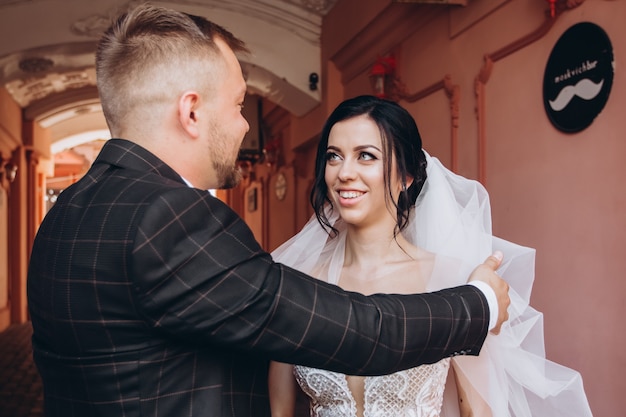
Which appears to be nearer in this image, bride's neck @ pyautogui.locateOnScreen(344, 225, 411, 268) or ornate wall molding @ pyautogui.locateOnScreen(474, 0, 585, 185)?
bride's neck @ pyautogui.locateOnScreen(344, 225, 411, 268)

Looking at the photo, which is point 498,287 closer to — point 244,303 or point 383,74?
point 244,303

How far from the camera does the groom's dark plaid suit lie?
1.13 m

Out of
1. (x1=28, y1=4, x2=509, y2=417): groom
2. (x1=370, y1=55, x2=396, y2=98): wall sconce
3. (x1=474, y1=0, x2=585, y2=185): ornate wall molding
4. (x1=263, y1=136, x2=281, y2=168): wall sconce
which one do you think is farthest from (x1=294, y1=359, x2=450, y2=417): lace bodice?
(x1=263, y1=136, x2=281, y2=168): wall sconce

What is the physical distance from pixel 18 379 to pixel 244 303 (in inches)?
261

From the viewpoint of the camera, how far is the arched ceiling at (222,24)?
635 centimetres

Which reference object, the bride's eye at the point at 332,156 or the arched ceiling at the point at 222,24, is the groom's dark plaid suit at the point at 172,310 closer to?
the bride's eye at the point at 332,156

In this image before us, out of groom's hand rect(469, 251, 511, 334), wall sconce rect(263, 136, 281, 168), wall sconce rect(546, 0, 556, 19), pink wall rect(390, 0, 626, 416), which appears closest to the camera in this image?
groom's hand rect(469, 251, 511, 334)

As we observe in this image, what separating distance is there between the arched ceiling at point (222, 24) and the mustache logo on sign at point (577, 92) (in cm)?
394

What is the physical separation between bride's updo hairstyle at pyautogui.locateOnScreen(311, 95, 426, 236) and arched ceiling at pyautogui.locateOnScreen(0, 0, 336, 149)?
473 centimetres

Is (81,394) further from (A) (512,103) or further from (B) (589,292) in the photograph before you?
(A) (512,103)

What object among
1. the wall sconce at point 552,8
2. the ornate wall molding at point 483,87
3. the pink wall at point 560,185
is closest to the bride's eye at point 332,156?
the pink wall at point 560,185

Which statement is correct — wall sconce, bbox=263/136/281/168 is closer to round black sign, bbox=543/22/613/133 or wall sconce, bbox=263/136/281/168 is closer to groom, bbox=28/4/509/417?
round black sign, bbox=543/22/613/133

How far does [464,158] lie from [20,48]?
463 cm

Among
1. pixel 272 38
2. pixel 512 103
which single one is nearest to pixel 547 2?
pixel 512 103
